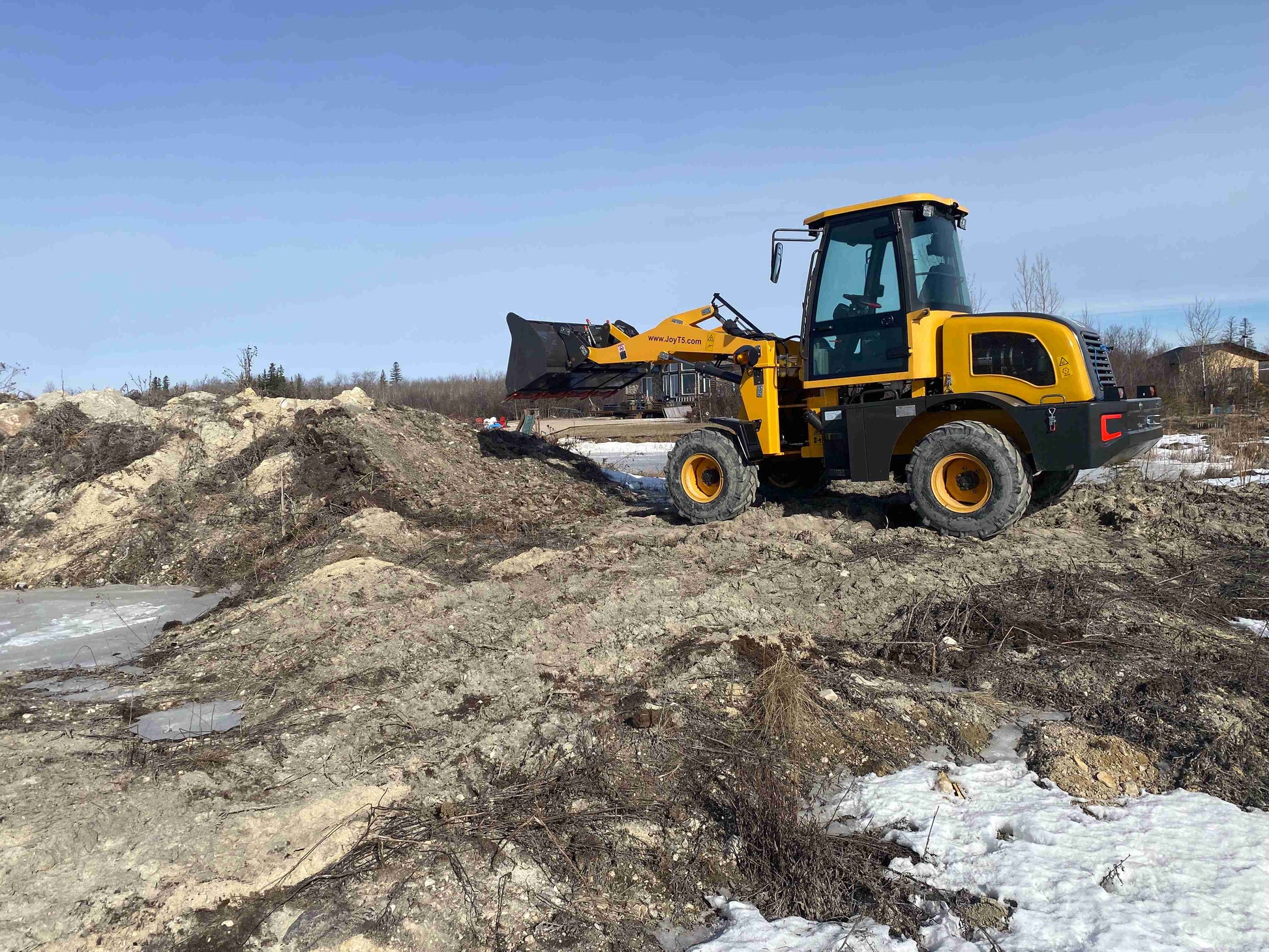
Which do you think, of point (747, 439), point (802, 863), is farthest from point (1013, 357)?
point (802, 863)

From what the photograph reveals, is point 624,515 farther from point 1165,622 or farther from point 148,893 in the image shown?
point 148,893

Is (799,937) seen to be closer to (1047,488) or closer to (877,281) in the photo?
(877,281)

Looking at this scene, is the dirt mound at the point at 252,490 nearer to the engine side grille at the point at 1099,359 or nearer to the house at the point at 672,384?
the house at the point at 672,384

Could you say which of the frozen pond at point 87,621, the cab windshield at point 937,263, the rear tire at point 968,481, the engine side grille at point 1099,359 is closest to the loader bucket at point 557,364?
the cab windshield at point 937,263

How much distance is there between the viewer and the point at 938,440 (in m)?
7.61

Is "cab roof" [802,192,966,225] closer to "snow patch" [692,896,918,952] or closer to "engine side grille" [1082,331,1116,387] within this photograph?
"engine side grille" [1082,331,1116,387]

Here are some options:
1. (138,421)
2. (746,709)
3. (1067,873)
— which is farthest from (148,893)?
(138,421)

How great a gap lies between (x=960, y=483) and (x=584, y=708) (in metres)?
4.55

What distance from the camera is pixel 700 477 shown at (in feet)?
31.6

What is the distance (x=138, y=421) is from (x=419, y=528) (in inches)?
188

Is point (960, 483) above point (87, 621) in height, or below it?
above

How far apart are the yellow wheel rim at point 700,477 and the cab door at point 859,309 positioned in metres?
1.62

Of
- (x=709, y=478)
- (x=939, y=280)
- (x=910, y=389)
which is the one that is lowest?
(x=709, y=478)

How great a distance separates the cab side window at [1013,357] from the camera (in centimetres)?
734
